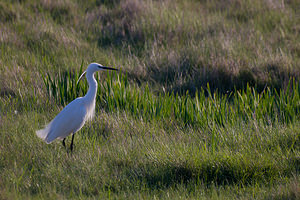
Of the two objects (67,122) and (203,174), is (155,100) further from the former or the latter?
(203,174)

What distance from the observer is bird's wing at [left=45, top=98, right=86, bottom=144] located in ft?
14.7

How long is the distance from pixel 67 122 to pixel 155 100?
1.47 metres

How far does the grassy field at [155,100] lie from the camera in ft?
12.8

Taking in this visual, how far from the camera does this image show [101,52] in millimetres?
7664

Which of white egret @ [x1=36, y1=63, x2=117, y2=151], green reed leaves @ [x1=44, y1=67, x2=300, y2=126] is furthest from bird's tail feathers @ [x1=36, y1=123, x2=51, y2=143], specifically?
green reed leaves @ [x1=44, y1=67, x2=300, y2=126]

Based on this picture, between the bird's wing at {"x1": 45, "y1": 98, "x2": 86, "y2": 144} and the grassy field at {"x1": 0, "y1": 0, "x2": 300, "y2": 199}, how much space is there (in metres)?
0.20

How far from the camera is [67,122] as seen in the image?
4477 mm

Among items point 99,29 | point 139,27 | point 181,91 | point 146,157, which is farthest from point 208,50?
point 146,157

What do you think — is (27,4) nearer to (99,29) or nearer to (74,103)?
(99,29)

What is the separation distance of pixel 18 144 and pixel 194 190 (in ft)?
6.96

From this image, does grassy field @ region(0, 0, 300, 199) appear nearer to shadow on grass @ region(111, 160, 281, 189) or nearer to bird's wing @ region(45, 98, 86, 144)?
shadow on grass @ region(111, 160, 281, 189)

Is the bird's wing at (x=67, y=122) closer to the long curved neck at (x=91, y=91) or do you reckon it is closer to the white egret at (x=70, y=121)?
the white egret at (x=70, y=121)

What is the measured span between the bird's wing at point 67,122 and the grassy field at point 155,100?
0.20 m

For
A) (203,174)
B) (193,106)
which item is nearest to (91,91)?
(193,106)
